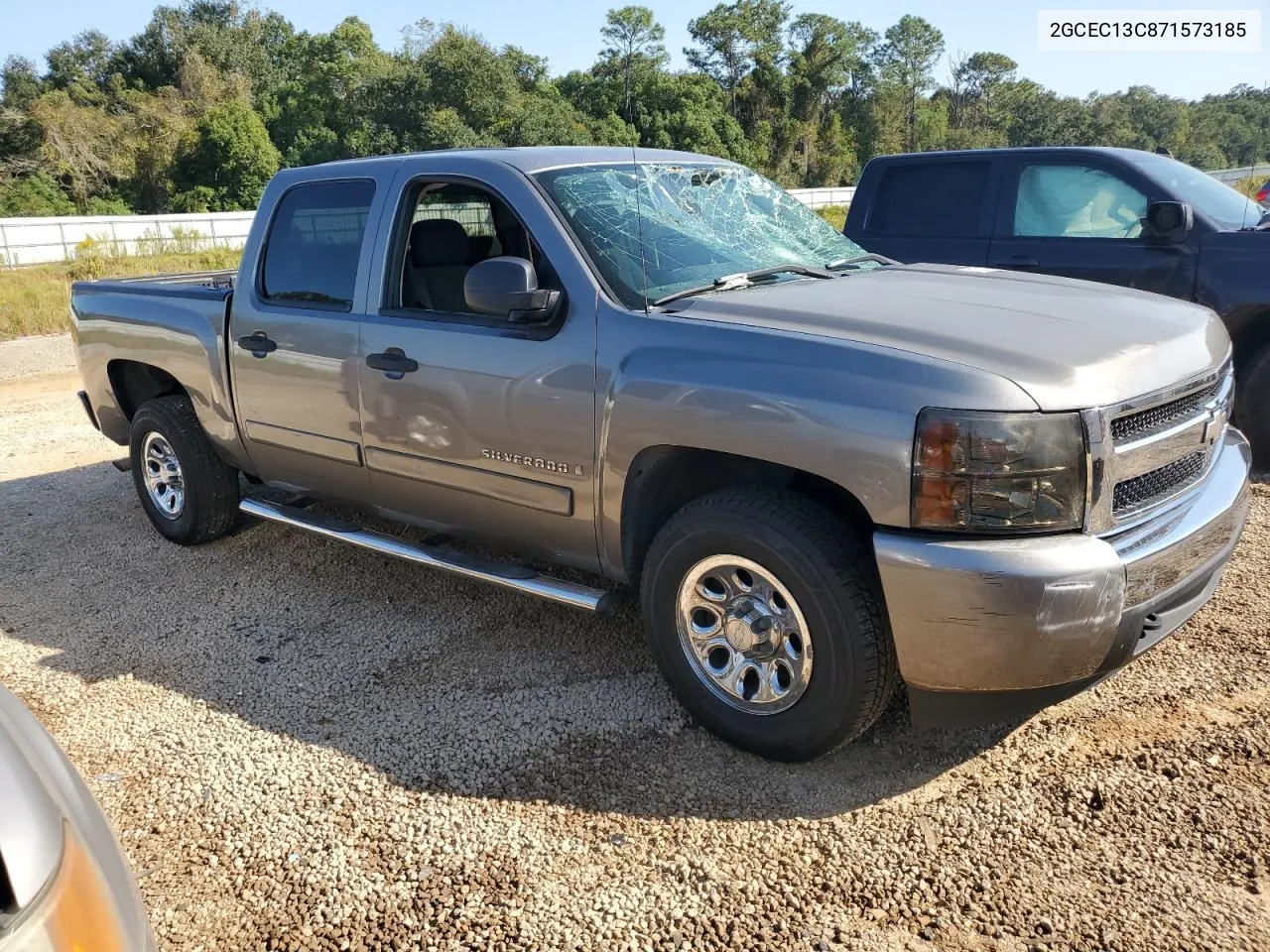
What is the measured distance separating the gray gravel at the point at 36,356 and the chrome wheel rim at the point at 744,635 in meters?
10.1

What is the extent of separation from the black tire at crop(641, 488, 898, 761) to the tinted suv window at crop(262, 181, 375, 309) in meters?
1.96

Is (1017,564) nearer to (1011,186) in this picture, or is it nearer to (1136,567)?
(1136,567)

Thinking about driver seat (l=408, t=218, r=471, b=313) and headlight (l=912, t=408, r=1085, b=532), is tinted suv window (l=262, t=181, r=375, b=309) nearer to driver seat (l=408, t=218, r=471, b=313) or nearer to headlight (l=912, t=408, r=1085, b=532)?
driver seat (l=408, t=218, r=471, b=313)

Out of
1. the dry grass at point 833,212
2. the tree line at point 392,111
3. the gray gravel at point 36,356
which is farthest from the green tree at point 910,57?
the gray gravel at point 36,356

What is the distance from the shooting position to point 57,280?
21.8 metres

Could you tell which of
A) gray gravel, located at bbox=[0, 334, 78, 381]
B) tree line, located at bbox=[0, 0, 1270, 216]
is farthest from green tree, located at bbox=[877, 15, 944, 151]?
gray gravel, located at bbox=[0, 334, 78, 381]

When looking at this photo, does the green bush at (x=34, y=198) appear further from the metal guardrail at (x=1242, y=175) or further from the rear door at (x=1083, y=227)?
the rear door at (x=1083, y=227)

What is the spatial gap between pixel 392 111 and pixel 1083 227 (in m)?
53.7

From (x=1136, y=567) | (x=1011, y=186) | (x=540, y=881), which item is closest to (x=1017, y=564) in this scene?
(x=1136, y=567)

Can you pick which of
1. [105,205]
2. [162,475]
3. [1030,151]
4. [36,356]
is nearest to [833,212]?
[36,356]

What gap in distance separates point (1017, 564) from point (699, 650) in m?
1.06

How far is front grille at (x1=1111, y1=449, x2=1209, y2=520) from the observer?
271cm

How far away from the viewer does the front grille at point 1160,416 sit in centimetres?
269

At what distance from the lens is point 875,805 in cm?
291
